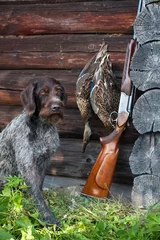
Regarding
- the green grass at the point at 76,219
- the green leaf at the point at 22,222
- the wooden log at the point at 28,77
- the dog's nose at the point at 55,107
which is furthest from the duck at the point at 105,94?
the green leaf at the point at 22,222

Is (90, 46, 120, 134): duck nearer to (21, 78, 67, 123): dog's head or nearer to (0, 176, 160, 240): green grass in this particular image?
(21, 78, 67, 123): dog's head

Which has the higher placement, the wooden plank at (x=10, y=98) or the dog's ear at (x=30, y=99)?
the dog's ear at (x=30, y=99)

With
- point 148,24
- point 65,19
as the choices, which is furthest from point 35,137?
point 65,19

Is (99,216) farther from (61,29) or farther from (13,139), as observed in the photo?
(61,29)

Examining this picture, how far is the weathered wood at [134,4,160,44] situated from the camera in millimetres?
5320

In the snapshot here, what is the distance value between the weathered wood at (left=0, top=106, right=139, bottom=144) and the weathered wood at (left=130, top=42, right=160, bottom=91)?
38.8 inches

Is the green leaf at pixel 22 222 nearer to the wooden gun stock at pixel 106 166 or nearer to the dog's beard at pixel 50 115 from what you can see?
the dog's beard at pixel 50 115

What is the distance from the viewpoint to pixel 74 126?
6.63 metres

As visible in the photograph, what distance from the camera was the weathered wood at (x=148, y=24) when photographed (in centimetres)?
532

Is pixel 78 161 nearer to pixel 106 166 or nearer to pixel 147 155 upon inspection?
pixel 106 166

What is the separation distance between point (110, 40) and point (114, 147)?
4.42ft

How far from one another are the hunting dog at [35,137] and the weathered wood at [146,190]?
38.0 inches

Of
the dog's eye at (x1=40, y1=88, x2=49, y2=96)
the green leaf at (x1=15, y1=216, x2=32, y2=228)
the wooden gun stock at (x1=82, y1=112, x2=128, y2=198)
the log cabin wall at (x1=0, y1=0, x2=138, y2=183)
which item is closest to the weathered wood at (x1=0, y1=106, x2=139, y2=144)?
the log cabin wall at (x1=0, y1=0, x2=138, y2=183)

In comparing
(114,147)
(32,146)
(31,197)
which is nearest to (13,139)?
(32,146)
